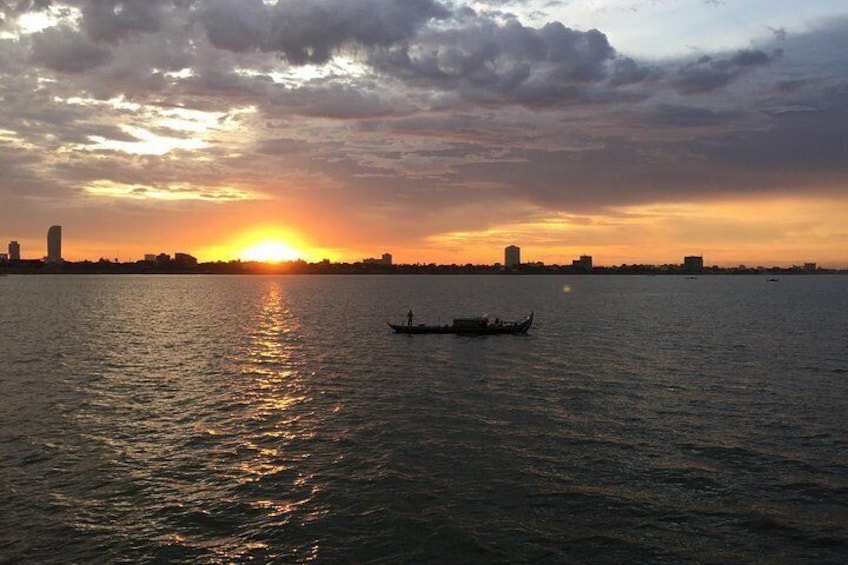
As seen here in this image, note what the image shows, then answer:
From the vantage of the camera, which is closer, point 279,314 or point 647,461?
point 647,461

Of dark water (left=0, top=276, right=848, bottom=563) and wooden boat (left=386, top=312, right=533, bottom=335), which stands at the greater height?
wooden boat (left=386, top=312, right=533, bottom=335)

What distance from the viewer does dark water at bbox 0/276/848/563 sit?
21297 millimetres

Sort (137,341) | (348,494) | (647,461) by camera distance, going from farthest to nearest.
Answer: (137,341) → (647,461) → (348,494)

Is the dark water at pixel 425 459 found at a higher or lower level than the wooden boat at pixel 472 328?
lower

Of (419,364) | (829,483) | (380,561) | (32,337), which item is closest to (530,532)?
(380,561)

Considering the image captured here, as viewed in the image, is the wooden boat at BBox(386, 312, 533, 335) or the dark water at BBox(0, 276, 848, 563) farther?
the wooden boat at BBox(386, 312, 533, 335)

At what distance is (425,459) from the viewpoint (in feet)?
98.2

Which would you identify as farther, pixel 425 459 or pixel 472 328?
pixel 472 328

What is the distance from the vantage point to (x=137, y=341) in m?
80.8

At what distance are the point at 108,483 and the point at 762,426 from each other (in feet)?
117

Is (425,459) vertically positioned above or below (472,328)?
below

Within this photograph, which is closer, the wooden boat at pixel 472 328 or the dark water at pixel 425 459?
the dark water at pixel 425 459

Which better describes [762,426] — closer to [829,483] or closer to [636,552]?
[829,483]

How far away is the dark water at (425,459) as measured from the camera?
21.3 m
